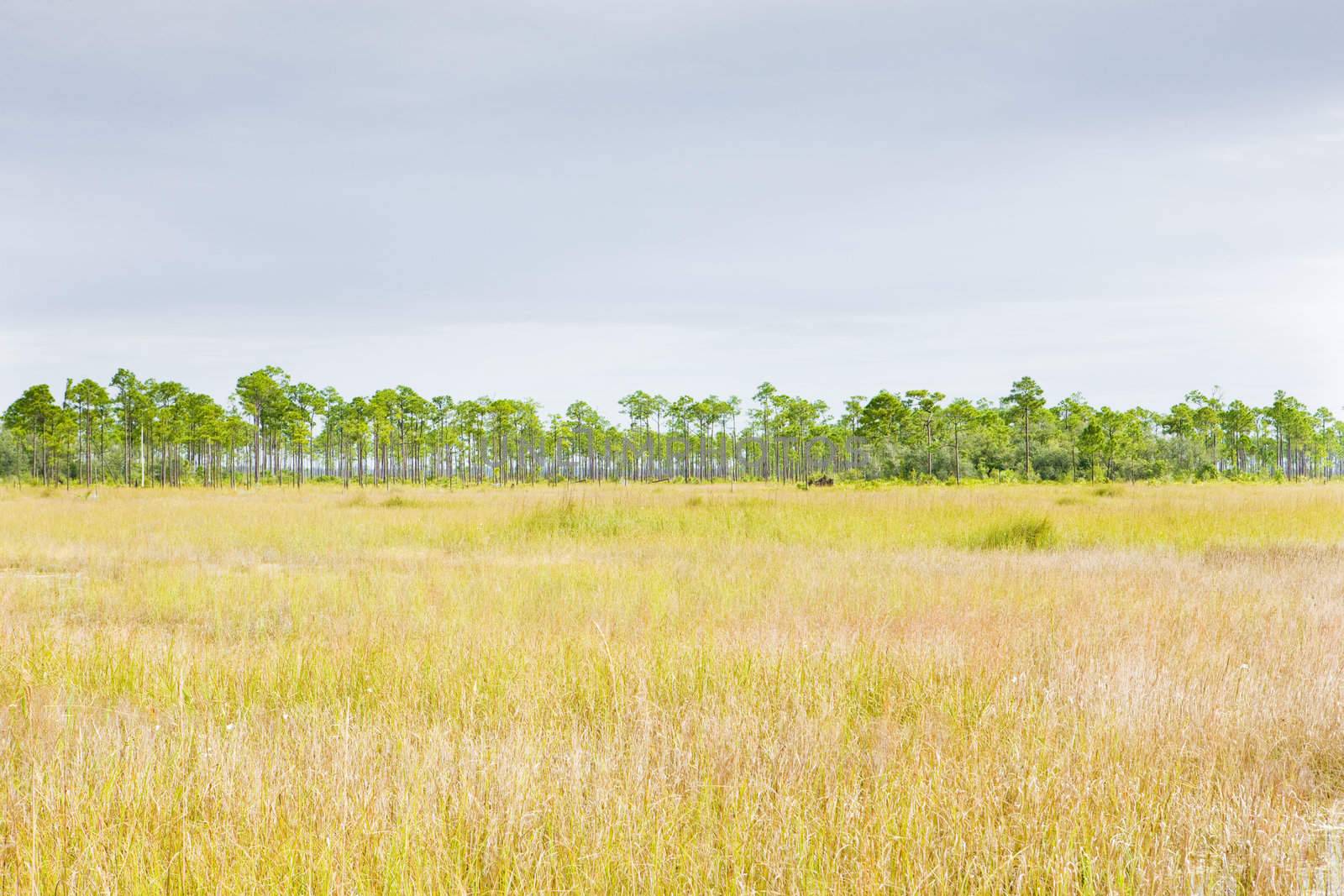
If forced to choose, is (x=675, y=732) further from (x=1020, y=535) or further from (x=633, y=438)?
(x=633, y=438)

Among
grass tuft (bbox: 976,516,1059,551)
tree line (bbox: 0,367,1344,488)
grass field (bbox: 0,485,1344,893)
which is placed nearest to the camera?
grass field (bbox: 0,485,1344,893)

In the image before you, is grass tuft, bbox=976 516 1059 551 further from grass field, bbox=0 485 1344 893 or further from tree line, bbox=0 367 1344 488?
tree line, bbox=0 367 1344 488

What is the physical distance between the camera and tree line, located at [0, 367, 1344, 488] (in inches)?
2350

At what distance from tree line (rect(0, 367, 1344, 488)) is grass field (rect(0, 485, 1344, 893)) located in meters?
34.1

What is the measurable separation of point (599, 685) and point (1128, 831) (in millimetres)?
2604

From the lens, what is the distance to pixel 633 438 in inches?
3752

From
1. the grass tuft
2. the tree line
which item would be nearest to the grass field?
the grass tuft

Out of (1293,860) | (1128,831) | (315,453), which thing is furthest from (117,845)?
(315,453)

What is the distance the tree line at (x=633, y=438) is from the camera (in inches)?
2350

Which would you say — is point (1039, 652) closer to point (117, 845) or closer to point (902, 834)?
point (902, 834)

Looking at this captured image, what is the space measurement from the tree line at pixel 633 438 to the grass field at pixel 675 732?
34.1 meters

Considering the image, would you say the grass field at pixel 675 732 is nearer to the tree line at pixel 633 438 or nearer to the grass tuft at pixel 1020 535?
the grass tuft at pixel 1020 535

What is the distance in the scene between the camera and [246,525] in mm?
15539

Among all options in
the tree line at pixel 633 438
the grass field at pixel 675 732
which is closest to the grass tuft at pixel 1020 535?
the grass field at pixel 675 732
